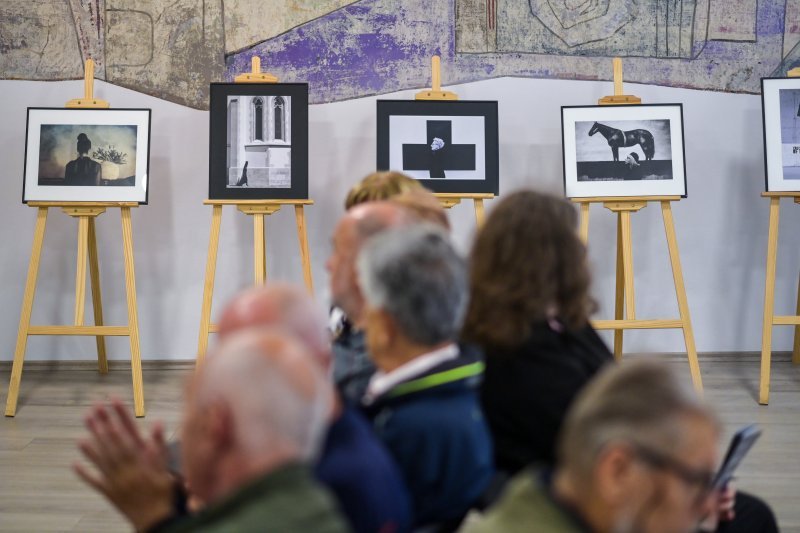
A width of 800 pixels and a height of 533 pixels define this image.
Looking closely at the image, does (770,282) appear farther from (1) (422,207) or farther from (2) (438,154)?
(1) (422,207)

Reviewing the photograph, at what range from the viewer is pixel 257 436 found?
1313mm

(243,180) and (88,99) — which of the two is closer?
(243,180)

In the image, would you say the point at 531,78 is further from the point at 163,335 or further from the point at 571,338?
the point at 571,338

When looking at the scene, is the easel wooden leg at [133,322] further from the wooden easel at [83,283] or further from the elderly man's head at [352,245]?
the elderly man's head at [352,245]

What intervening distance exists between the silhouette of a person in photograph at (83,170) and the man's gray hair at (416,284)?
4121 mm

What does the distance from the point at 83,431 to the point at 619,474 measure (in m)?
4.10

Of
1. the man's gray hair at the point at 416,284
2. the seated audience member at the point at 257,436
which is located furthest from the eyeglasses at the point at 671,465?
the man's gray hair at the point at 416,284

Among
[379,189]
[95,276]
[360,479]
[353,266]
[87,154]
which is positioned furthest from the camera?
[95,276]

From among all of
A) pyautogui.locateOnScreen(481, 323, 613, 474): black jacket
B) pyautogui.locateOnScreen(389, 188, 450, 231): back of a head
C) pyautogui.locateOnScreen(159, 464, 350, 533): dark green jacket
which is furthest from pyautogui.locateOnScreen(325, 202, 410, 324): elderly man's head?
pyautogui.locateOnScreen(159, 464, 350, 533): dark green jacket

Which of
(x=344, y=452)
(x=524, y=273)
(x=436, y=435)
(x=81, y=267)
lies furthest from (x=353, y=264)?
(x=81, y=267)

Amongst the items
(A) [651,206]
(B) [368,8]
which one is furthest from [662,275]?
(B) [368,8]

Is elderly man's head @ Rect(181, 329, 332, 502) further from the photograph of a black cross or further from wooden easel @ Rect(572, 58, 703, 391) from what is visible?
the photograph of a black cross

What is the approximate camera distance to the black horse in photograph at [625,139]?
5.86 metres

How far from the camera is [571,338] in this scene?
7.94 ft
